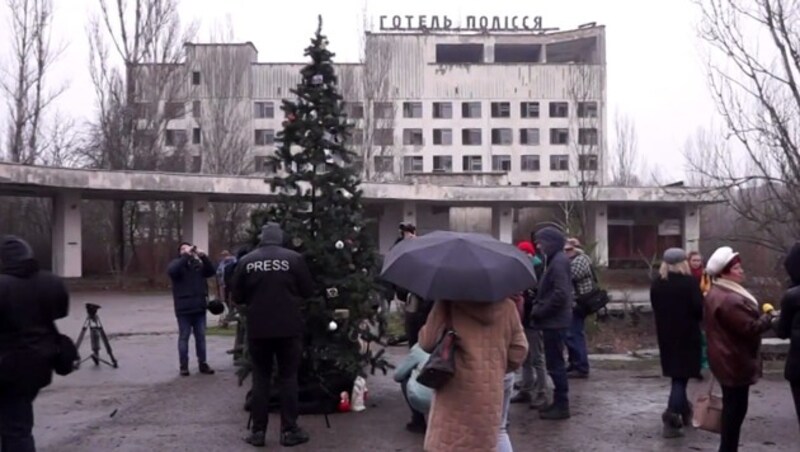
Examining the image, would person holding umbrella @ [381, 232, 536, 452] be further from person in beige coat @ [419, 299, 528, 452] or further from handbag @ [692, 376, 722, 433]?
handbag @ [692, 376, 722, 433]

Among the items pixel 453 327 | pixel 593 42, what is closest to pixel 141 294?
pixel 453 327

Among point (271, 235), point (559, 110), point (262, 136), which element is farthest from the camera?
point (559, 110)

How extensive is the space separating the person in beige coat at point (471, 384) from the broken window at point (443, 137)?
6810 cm

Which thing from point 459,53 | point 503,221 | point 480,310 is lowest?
point 480,310

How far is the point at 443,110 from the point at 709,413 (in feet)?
218

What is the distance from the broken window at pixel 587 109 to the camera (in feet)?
164

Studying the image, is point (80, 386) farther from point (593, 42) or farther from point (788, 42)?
point (593, 42)

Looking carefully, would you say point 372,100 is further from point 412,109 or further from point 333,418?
point 333,418

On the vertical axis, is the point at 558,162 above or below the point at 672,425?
above

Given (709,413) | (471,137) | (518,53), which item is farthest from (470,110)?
(709,413)

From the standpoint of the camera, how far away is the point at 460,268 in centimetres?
555

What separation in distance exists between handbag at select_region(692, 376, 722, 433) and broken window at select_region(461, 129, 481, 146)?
6675 cm

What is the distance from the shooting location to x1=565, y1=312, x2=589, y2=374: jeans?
11812 mm

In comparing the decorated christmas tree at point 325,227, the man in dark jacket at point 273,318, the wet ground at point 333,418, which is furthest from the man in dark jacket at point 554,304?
the man in dark jacket at point 273,318
